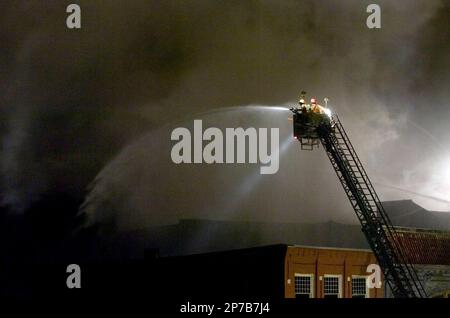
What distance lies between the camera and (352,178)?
23.7 m

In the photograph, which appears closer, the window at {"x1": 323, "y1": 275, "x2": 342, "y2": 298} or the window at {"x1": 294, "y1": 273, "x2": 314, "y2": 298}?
the window at {"x1": 294, "y1": 273, "x2": 314, "y2": 298}

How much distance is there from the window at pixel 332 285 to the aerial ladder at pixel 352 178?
209cm

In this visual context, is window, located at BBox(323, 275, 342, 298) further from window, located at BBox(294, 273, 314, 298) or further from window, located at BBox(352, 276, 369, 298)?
window, located at BBox(294, 273, 314, 298)

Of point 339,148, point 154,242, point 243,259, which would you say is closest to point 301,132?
point 339,148

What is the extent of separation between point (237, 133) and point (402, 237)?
8.68 metres

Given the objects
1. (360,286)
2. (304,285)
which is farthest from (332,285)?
(304,285)

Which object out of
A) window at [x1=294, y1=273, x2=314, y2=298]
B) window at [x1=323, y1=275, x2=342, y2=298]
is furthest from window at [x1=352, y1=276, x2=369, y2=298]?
window at [x1=294, y1=273, x2=314, y2=298]

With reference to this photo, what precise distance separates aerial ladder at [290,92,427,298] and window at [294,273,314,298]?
8.73ft

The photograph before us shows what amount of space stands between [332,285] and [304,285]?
→ 1327 millimetres

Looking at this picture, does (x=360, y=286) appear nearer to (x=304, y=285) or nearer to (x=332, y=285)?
(x=332, y=285)

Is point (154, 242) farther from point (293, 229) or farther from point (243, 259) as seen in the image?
point (293, 229)

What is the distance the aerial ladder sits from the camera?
22.6 m

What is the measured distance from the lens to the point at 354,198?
78.0ft
